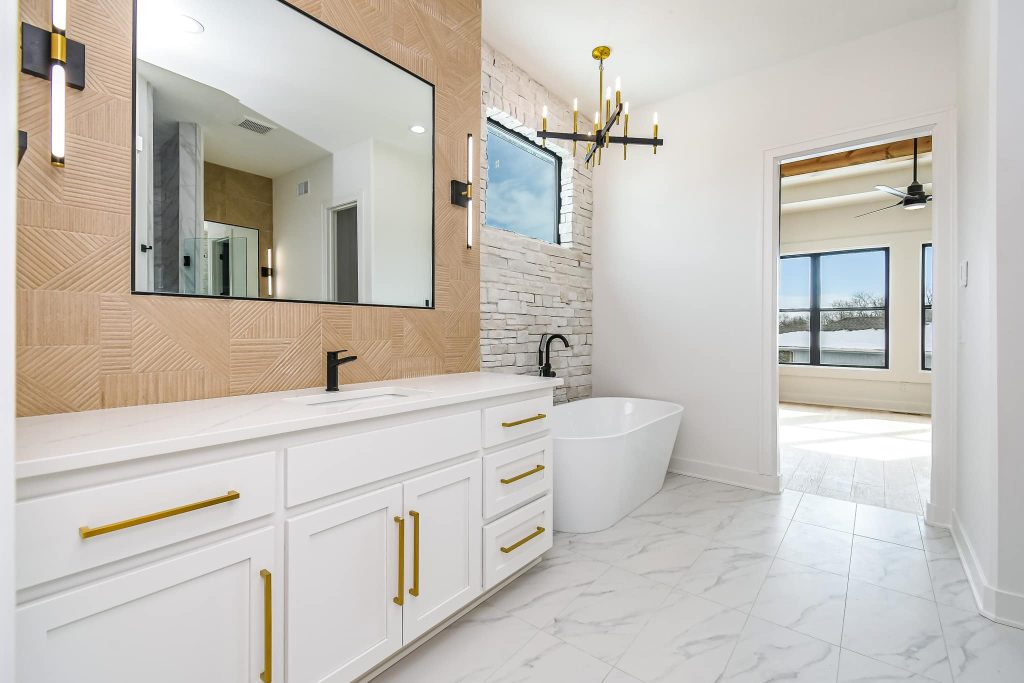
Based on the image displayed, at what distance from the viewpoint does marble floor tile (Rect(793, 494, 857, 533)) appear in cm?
279

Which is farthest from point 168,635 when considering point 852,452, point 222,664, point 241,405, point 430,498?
point 852,452

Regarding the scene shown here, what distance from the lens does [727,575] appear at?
220 cm

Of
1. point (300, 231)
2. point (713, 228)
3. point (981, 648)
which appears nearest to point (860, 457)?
point (713, 228)

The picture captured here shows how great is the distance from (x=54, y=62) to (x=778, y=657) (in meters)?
2.84

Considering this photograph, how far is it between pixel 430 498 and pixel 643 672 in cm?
91

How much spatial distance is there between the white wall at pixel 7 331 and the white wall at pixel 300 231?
1088mm

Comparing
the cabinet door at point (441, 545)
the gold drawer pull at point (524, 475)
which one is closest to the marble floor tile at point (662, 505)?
the gold drawer pull at point (524, 475)

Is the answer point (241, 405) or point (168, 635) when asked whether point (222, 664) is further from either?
point (241, 405)

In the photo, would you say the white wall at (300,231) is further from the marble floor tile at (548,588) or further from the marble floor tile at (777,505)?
the marble floor tile at (777,505)

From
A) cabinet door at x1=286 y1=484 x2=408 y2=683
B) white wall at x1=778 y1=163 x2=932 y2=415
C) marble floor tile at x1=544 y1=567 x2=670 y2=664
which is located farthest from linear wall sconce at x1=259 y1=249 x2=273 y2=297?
white wall at x1=778 y1=163 x2=932 y2=415

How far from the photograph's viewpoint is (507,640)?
174 centimetres

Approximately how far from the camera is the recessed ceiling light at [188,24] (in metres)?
1.53

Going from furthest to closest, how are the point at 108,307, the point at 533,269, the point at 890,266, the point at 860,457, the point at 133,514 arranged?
1. the point at 890,266
2. the point at 860,457
3. the point at 533,269
4. the point at 108,307
5. the point at 133,514

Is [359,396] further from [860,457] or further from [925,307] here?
[925,307]
